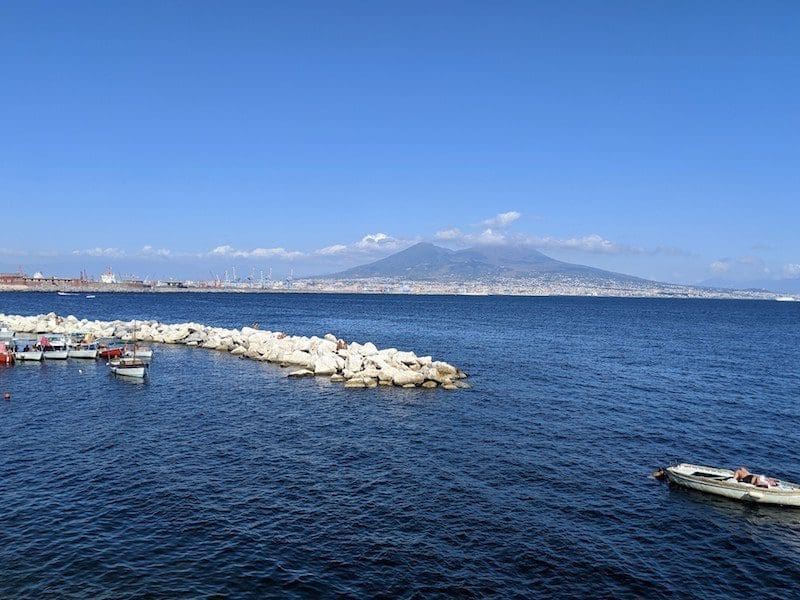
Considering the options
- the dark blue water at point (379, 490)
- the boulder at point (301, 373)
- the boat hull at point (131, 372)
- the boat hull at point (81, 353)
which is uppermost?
the boat hull at point (81, 353)

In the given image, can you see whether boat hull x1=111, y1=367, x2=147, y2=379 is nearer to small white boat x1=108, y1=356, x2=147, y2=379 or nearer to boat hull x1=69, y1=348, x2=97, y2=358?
small white boat x1=108, y1=356, x2=147, y2=379

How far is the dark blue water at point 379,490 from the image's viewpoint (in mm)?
21391

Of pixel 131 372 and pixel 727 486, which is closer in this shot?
pixel 727 486

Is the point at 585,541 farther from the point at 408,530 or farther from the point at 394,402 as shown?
the point at 394,402

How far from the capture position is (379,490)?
29078 mm

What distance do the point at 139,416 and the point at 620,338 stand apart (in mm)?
92719

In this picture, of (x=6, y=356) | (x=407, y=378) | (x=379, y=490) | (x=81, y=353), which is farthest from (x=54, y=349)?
(x=379, y=490)

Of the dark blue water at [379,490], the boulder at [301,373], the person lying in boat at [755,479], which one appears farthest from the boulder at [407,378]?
the person lying in boat at [755,479]

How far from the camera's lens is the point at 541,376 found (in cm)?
6275

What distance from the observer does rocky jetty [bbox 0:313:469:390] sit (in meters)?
54.7

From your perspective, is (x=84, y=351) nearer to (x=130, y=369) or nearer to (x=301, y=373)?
(x=130, y=369)

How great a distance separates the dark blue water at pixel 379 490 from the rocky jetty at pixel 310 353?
3.18 metres

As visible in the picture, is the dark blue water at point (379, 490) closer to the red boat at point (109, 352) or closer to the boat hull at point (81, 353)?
the red boat at point (109, 352)

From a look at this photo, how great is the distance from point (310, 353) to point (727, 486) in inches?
1805
